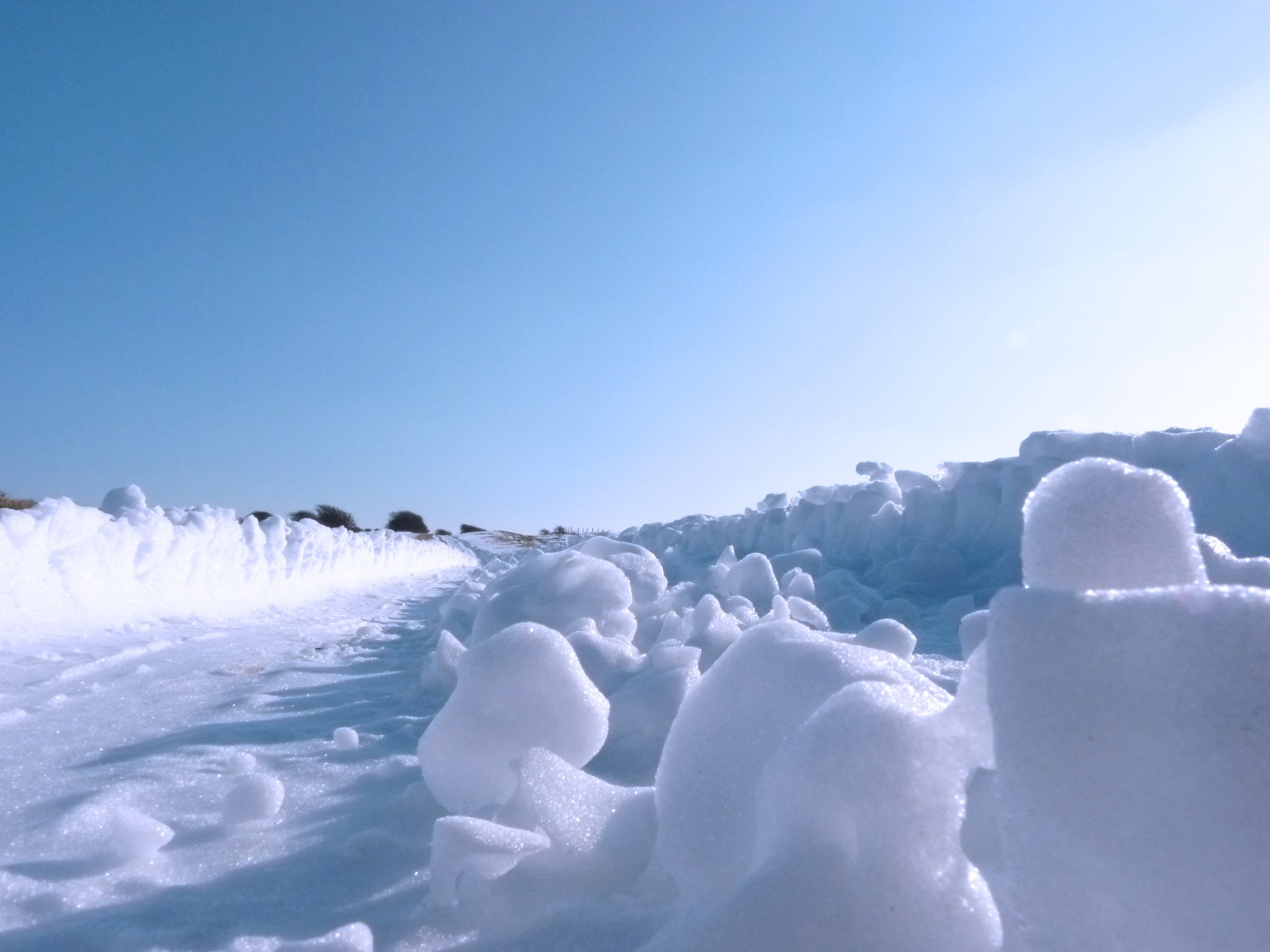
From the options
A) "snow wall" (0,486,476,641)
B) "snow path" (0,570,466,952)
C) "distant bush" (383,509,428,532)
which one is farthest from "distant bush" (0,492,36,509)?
"distant bush" (383,509,428,532)

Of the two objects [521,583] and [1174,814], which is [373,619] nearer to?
[521,583]

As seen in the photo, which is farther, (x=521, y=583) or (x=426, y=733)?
(x=521, y=583)

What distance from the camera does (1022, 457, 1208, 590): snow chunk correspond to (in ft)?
2.29

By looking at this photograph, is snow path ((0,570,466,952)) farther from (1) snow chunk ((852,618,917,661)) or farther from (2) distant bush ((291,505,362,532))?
(2) distant bush ((291,505,362,532))

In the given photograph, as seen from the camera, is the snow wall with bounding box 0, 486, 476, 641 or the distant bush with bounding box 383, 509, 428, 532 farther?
the distant bush with bounding box 383, 509, 428, 532

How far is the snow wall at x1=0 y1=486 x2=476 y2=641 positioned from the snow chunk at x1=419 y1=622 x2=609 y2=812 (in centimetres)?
257

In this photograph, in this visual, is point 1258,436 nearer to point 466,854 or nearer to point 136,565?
point 466,854

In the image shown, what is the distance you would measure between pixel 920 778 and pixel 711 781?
0.33 m

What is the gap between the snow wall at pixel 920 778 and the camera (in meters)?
0.59

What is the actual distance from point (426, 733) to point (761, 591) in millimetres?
2057

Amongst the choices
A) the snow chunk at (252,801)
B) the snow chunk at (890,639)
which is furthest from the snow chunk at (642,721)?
the snow chunk at (252,801)

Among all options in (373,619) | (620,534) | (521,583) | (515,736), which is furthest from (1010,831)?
(620,534)

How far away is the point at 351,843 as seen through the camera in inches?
47.2

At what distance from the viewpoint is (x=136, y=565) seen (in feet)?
13.0
